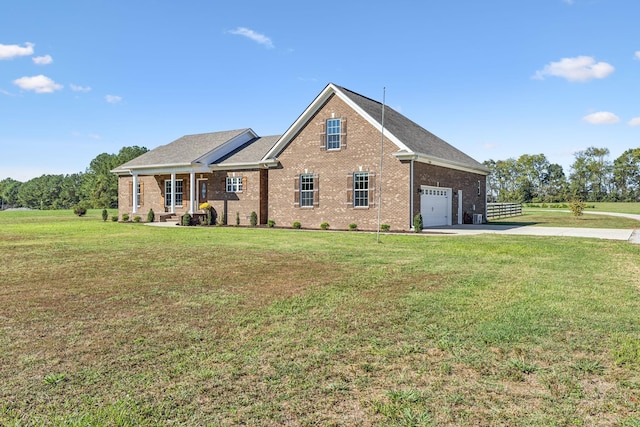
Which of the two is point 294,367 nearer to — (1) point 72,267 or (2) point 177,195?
(1) point 72,267

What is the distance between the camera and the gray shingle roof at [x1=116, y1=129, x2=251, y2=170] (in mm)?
28481

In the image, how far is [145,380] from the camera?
3592mm

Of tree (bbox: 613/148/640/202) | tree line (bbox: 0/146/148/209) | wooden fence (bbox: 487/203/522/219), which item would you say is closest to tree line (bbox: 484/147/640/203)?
tree (bbox: 613/148/640/202)

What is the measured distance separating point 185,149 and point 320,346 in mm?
28890

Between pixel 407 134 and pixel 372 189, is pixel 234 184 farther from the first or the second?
pixel 407 134

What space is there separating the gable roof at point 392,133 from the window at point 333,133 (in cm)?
121

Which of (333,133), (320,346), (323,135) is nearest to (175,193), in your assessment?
(323,135)

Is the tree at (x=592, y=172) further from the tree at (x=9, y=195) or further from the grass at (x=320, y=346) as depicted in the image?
the tree at (x=9, y=195)

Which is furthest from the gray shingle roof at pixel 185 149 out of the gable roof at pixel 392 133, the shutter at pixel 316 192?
the shutter at pixel 316 192

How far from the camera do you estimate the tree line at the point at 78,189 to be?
75.5 m

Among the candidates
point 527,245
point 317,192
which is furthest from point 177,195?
point 527,245

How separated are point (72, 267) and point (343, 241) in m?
8.97

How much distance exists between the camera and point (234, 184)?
87.7 feet

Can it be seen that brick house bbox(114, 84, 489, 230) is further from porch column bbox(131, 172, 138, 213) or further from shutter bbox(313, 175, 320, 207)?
porch column bbox(131, 172, 138, 213)
